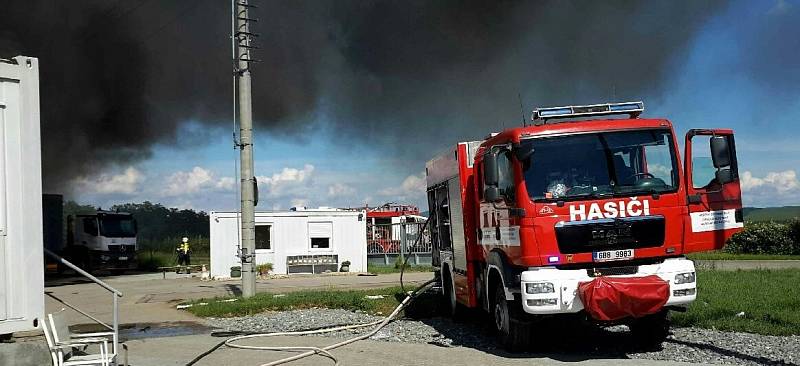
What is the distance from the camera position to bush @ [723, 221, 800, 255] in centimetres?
3459

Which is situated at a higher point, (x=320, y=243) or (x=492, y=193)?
(x=492, y=193)

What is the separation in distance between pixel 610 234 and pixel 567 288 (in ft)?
2.56

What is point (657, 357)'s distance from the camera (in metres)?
8.65

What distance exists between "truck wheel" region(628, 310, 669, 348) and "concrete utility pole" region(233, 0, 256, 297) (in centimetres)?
981

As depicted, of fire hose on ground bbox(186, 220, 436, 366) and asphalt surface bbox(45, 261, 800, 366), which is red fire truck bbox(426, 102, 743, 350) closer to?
asphalt surface bbox(45, 261, 800, 366)

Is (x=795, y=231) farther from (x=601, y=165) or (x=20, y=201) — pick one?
(x=20, y=201)

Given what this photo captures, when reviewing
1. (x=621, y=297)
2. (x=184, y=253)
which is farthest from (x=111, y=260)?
(x=621, y=297)

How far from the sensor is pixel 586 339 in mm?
10086

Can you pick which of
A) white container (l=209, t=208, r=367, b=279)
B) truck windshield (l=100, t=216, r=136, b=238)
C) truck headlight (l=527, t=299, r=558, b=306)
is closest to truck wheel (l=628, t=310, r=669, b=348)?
truck headlight (l=527, t=299, r=558, b=306)

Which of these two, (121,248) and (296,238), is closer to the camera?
(296,238)

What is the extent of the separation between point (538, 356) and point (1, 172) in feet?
19.2

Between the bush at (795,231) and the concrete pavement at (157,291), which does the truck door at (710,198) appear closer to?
the concrete pavement at (157,291)

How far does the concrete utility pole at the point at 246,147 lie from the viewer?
1709 centimetres

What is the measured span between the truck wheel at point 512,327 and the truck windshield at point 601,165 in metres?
1.43
